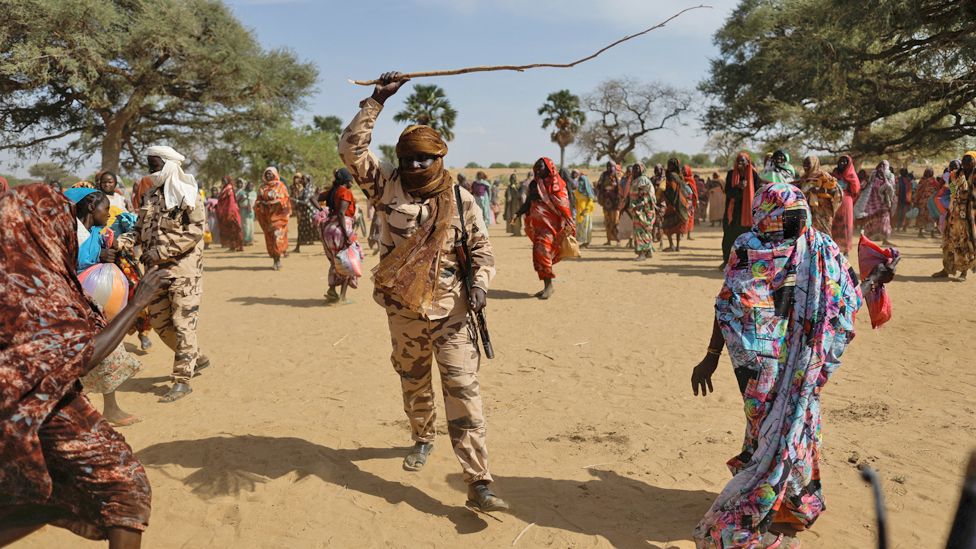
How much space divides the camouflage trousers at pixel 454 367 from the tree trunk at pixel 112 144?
26.4 m

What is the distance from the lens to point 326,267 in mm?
14867

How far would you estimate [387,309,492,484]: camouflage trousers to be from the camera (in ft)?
12.6

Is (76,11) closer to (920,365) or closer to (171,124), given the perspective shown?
(171,124)

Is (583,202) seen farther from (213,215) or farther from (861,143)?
(861,143)

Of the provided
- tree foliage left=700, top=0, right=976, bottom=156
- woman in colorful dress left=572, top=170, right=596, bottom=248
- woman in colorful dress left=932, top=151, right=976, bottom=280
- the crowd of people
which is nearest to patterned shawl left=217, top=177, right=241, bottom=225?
woman in colorful dress left=572, top=170, right=596, bottom=248

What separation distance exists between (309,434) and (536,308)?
5200 millimetres

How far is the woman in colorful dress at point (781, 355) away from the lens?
127 inches

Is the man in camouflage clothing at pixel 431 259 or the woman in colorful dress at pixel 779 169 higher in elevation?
the woman in colorful dress at pixel 779 169

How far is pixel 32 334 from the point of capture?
7.94ft

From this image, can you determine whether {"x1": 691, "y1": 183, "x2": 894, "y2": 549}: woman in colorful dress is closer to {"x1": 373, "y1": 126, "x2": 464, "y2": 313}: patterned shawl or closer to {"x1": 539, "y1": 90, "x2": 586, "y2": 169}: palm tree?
{"x1": 373, "y1": 126, "x2": 464, "y2": 313}: patterned shawl

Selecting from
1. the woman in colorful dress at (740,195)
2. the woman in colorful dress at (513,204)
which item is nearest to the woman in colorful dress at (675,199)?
the woman in colorful dress at (740,195)

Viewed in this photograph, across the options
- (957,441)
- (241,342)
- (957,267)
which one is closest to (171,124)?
(241,342)

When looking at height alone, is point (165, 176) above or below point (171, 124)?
below

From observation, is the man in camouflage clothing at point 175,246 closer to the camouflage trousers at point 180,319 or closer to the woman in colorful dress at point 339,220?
the camouflage trousers at point 180,319
